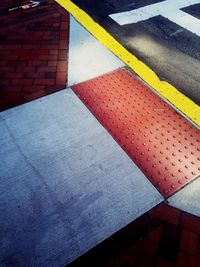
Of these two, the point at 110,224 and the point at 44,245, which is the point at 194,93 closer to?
the point at 110,224

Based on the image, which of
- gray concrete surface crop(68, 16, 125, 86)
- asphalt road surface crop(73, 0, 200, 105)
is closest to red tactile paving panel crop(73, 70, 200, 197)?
gray concrete surface crop(68, 16, 125, 86)

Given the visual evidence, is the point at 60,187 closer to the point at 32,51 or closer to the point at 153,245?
the point at 153,245

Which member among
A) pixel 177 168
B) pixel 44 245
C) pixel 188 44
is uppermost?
pixel 188 44

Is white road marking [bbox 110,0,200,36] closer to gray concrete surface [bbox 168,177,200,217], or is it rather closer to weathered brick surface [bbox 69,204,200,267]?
gray concrete surface [bbox 168,177,200,217]

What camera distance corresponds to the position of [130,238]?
7.02 ft

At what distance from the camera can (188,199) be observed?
237 cm

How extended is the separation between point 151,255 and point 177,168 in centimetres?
83

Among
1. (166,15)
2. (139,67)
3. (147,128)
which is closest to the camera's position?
(147,128)

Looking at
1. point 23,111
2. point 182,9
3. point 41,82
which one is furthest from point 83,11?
point 23,111

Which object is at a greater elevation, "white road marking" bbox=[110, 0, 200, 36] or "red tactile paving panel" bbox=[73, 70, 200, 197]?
"white road marking" bbox=[110, 0, 200, 36]

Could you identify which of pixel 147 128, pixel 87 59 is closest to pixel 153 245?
pixel 147 128

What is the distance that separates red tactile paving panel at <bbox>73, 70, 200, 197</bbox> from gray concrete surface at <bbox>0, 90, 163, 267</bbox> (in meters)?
0.12

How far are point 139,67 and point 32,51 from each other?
60.3 inches

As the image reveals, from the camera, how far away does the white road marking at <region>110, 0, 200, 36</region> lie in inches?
183
